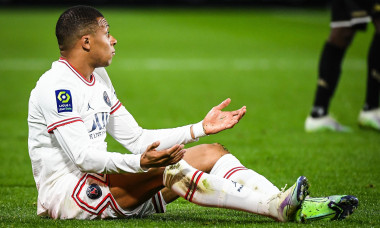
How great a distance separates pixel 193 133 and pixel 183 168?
36 cm

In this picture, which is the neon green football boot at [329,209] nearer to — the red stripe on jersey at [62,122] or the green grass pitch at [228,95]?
the green grass pitch at [228,95]

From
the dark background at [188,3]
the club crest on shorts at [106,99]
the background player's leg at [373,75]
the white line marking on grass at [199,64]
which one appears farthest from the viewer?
the dark background at [188,3]

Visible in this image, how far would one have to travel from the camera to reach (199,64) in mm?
15672

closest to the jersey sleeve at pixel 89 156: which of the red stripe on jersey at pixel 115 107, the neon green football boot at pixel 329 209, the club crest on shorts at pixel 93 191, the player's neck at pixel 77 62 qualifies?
the club crest on shorts at pixel 93 191

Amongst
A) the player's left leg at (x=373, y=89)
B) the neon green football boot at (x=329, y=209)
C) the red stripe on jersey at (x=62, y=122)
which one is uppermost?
the red stripe on jersey at (x=62, y=122)

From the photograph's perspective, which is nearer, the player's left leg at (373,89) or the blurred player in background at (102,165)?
the blurred player in background at (102,165)

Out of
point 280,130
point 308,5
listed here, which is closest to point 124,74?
point 280,130

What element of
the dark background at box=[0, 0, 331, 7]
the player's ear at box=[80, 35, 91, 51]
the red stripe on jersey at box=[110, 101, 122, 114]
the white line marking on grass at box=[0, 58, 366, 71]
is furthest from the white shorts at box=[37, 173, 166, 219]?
the dark background at box=[0, 0, 331, 7]

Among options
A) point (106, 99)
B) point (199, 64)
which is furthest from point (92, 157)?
point (199, 64)

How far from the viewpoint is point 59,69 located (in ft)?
13.4

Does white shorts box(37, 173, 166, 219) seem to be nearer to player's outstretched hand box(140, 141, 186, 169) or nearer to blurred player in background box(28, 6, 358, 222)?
blurred player in background box(28, 6, 358, 222)

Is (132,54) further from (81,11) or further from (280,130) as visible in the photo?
(81,11)

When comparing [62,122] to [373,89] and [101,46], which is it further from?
[373,89]

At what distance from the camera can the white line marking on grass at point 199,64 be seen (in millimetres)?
14727
